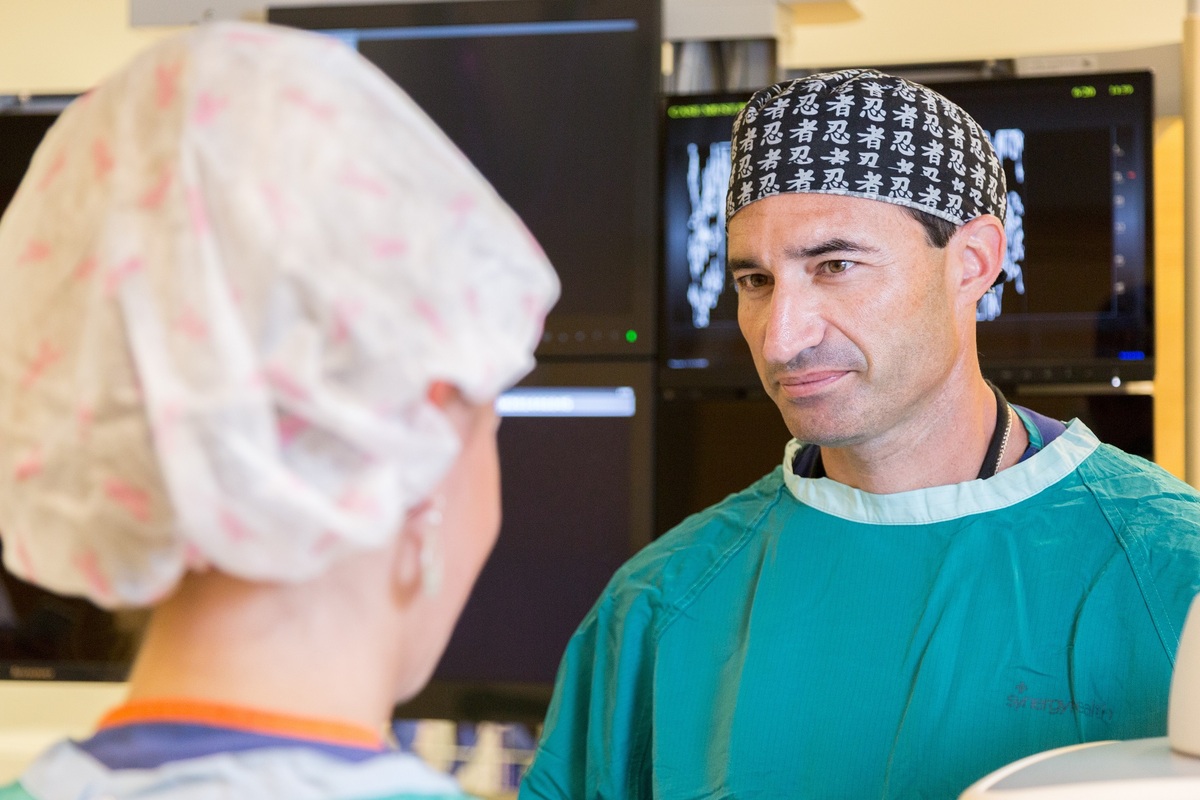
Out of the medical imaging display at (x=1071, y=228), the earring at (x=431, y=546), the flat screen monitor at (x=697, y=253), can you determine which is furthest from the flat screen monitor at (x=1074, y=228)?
the earring at (x=431, y=546)

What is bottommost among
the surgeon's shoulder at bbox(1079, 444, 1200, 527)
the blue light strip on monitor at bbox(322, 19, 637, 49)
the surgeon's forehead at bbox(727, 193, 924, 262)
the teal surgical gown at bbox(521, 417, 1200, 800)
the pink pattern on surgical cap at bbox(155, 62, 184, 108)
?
the teal surgical gown at bbox(521, 417, 1200, 800)

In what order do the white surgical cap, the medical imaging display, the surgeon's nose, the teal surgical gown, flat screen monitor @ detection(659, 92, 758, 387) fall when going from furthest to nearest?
flat screen monitor @ detection(659, 92, 758, 387), the medical imaging display, the surgeon's nose, the teal surgical gown, the white surgical cap

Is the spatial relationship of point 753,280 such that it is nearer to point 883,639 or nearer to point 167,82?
point 883,639

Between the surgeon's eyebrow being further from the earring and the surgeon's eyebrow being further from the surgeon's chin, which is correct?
the earring

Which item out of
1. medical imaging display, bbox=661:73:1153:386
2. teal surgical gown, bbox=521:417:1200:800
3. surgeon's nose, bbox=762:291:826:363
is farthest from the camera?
medical imaging display, bbox=661:73:1153:386

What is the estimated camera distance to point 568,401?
2.05 m

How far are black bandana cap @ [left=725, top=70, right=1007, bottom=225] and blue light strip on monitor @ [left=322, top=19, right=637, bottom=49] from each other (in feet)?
2.17

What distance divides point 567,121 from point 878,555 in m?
0.98

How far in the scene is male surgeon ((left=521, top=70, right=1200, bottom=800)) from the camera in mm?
1224

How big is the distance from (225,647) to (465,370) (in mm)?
176

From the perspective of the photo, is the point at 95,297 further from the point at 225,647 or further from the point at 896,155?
the point at 896,155

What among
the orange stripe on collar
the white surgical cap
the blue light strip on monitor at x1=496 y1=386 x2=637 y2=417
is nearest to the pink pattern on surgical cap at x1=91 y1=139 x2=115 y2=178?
the white surgical cap

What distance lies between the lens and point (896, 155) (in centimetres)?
136

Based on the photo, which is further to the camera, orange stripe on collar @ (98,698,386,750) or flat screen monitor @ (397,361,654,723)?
flat screen monitor @ (397,361,654,723)
